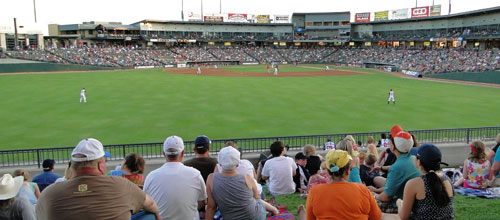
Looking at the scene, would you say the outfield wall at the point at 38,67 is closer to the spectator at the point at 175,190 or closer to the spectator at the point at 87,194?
the spectator at the point at 175,190

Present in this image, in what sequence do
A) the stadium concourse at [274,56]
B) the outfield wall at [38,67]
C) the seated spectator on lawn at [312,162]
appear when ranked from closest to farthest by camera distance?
the seated spectator on lawn at [312,162]
the outfield wall at [38,67]
the stadium concourse at [274,56]

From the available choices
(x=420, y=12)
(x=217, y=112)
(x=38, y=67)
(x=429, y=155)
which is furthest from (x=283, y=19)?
(x=429, y=155)

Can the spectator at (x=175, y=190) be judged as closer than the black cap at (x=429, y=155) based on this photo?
No

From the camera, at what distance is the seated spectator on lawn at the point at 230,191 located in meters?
5.49

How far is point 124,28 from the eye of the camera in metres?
104

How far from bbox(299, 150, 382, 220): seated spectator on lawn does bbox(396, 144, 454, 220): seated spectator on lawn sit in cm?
61

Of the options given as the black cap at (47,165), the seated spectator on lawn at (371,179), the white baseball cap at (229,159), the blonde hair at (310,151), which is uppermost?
the white baseball cap at (229,159)

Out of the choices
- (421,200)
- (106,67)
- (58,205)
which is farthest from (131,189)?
(106,67)

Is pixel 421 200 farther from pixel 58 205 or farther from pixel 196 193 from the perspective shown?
pixel 58 205

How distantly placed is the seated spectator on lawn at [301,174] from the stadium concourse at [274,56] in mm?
53892

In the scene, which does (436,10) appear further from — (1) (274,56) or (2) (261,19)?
(2) (261,19)

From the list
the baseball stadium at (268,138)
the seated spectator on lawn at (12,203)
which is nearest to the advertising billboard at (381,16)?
the baseball stadium at (268,138)

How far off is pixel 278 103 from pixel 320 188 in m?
26.1

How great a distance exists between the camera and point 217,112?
26.3 metres
